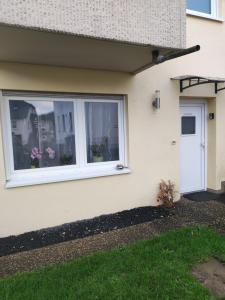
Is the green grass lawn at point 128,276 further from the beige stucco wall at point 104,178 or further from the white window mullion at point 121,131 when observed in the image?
the white window mullion at point 121,131

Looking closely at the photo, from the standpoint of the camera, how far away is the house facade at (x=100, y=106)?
324cm

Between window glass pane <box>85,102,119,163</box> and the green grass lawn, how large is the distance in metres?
2.06

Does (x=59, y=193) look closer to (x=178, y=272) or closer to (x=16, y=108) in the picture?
(x=16, y=108)

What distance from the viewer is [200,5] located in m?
6.04

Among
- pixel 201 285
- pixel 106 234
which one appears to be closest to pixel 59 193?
pixel 106 234

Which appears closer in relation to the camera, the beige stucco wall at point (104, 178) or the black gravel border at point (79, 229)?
the black gravel border at point (79, 229)

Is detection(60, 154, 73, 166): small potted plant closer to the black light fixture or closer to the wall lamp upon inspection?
the wall lamp

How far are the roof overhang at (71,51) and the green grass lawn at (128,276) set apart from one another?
2.93 m

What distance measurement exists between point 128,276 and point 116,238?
1.13 meters

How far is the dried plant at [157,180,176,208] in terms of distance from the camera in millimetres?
5457

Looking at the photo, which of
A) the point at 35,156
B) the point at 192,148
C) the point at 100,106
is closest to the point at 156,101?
the point at 100,106

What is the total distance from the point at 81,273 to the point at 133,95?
3.47 m

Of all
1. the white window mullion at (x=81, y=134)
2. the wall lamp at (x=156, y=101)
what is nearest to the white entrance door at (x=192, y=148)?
the wall lamp at (x=156, y=101)

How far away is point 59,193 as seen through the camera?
460 centimetres
